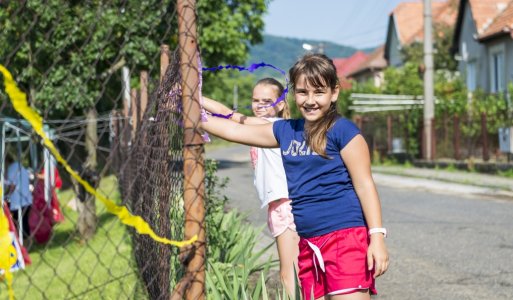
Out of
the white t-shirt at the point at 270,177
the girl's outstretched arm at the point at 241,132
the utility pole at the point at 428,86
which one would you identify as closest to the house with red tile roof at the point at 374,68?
the utility pole at the point at 428,86

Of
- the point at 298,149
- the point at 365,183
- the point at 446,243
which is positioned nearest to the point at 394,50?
the point at 446,243

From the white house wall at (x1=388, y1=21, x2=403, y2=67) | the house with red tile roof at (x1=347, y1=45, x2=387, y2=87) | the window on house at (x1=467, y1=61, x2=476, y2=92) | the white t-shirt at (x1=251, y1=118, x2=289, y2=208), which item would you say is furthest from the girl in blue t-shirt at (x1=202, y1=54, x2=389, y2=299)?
the house with red tile roof at (x1=347, y1=45, x2=387, y2=87)

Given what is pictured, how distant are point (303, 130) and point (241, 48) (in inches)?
940

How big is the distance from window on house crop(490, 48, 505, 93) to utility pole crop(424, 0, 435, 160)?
583 centimetres

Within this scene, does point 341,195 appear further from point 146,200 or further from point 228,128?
point 146,200

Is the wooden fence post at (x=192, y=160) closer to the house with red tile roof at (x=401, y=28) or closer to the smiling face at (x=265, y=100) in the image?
the smiling face at (x=265, y=100)

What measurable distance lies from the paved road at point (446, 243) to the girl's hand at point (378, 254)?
2.56m

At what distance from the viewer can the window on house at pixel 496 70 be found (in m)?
31.3

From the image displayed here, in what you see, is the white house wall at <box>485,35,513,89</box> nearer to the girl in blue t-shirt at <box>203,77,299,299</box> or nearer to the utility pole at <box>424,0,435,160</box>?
the utility pole at <box>424,0,435,160</box>

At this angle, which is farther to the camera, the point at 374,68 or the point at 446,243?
the point at 374,68

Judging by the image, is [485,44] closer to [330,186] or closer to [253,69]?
[253,69]

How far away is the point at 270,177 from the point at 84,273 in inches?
69.4

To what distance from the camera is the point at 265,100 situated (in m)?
5.31

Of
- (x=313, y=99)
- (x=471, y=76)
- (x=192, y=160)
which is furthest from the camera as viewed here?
(x=471, y=76)
